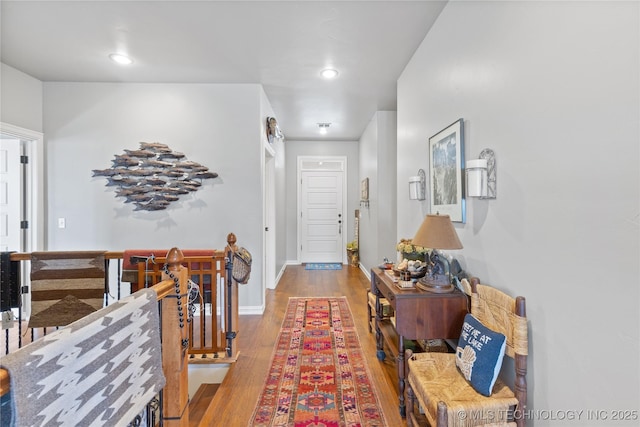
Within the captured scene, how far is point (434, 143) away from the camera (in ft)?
7.87

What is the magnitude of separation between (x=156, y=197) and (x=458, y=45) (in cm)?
332

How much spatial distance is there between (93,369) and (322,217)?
561 centimetres

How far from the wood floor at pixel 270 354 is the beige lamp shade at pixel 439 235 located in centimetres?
108

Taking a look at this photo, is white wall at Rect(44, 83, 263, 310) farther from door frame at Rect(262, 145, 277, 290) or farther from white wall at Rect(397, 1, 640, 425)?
white wall at Rect(397, 1, 640, 425)

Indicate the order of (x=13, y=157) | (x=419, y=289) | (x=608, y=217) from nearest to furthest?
(x=608, y=217)
(x=419, y=289)
(x=13, y=157)

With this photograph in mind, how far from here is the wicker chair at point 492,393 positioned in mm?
1233

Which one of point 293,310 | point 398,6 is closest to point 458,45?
point 398,6

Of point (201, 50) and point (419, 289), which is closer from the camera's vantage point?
point (419, 289)

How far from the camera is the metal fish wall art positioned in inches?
134

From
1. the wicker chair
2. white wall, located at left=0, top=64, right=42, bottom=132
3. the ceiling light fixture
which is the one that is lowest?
the wicker chair

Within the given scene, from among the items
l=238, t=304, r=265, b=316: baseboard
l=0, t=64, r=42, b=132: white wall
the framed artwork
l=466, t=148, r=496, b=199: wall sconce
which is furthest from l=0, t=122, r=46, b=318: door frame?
l=466, t=148, r=496, b=199: wall sconce

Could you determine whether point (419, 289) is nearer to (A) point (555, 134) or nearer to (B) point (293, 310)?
(A) point (555, 134)

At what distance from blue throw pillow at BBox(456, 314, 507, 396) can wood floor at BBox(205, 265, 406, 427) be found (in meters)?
0.65

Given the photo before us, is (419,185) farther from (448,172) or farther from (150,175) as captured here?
(150,175)
